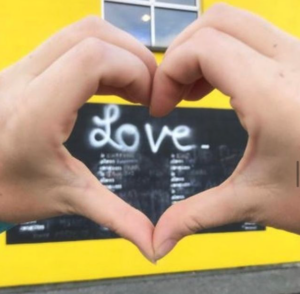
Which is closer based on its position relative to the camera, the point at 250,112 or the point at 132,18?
the point at 250,112

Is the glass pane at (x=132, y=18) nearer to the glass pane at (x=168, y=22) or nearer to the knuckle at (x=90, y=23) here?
the glass pane at (x=168, y=22)

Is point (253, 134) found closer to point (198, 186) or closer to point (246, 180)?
point (246, 180)

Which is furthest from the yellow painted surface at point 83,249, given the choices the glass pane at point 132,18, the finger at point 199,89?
the finger at point 199,89

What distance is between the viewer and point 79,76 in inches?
27.7

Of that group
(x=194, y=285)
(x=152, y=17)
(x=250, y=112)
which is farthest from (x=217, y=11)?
(x=152, y=17)

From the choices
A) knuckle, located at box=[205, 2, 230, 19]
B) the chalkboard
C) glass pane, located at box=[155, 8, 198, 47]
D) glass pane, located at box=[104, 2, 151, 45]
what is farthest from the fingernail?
glass pane, located at box=[155, 8, 198, 47]

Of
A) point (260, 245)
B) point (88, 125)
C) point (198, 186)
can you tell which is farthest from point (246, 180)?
point (260, 245)

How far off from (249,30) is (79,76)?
26cm

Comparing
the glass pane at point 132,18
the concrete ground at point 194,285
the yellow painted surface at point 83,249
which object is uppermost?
the glass pane at point 132,18

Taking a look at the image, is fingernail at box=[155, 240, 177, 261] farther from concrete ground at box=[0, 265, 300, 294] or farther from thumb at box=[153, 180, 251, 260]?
concrete ground at box=[0, 265, 300, 294]

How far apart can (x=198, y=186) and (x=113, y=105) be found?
1.22 m

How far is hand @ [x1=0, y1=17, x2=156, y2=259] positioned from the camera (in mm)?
704

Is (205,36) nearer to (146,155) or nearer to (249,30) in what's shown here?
(249,30)

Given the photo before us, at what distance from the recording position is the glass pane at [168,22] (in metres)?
5.01
